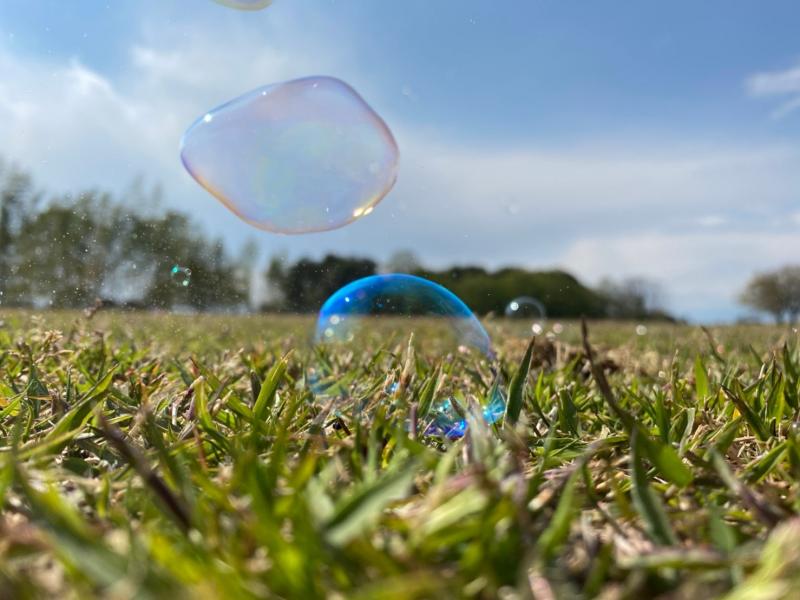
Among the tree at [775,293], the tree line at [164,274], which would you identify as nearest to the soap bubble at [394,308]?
the tree line at [164,274]

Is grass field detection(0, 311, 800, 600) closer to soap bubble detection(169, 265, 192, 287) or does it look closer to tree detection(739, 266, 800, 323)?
soap bubble detection(169, 265, 192, 287)

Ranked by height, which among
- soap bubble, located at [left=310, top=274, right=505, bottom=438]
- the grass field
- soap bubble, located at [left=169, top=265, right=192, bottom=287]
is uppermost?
soap bubble, located at [left=169, top=265, right=192, bottom=287]

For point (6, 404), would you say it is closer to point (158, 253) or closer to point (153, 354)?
point (153, 354)

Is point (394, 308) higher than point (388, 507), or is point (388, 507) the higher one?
point (394, 308)

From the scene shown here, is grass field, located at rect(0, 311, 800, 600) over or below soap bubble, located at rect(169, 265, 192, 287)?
below

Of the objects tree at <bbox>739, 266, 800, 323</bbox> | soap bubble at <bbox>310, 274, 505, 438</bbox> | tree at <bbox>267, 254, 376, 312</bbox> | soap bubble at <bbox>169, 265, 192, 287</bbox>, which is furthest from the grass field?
tree at <bbox>739, 266, 800, 323</bbox>

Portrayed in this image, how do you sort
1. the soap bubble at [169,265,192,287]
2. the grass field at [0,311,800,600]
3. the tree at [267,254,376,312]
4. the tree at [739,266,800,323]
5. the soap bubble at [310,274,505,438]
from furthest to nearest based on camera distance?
1. the tree at [739,266,800,323]
2. the tree at [267,254,376,312]
3. the soap bubble at [169,265,192,287]
4. the soap bubble at [310,274,505,438]
5. the grass field at [0,311,800,600]

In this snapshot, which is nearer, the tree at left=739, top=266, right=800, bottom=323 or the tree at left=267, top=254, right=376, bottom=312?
the tree at left=267, top=254, right=376, bottom=312

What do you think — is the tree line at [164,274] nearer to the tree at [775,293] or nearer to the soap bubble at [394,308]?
the soap bubble at [394,308]

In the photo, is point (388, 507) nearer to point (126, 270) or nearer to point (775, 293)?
point (126, 270)

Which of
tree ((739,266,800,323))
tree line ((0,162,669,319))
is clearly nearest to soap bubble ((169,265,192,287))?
tree line ((0,162,669,319))

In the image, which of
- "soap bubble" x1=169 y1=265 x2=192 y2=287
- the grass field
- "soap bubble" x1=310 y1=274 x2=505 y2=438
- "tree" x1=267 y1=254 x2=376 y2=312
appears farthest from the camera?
"tree" x1=267 y1=254 x2=376 y2=312

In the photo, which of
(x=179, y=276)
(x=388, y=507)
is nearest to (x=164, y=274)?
(x=179, y=276)

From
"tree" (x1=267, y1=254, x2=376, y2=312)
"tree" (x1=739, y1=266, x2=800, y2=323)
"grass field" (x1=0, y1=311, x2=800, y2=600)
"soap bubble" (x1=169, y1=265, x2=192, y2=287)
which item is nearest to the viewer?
"grass field" (x1=0, y1=311, x2=800, y2=600)
